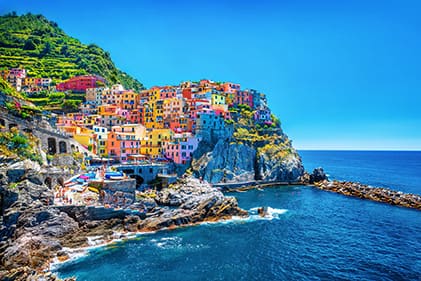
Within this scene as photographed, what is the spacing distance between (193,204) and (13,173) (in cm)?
3142

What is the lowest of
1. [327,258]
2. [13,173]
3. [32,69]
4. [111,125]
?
[327,258]

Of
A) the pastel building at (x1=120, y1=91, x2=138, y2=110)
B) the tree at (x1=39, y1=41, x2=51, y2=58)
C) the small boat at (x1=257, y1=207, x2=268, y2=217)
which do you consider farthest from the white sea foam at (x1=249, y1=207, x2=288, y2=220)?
the tree at (x1=39, y1=41, x2=51, y2=58)

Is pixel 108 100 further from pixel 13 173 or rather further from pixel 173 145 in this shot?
pixel 13 173

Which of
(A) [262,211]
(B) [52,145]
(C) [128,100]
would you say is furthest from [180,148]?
(C) [128,100]

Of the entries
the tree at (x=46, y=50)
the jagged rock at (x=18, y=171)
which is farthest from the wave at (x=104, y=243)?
the tree at (x=46, y=50)

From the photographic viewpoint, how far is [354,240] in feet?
162

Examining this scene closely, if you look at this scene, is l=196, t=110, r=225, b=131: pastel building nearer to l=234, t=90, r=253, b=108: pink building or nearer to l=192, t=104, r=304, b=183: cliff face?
l=192, t=104, r=304, b=183: cliff face

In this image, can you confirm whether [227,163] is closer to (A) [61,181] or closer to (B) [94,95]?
(A) [61,181]

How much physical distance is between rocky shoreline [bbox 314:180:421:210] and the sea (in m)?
8.43

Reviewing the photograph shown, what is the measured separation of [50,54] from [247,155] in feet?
406

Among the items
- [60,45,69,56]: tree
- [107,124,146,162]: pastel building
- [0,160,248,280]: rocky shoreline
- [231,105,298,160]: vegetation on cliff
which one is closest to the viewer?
[0,160,248,280]: rocky shoreline

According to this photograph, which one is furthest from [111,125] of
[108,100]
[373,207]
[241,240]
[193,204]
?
[373,207]

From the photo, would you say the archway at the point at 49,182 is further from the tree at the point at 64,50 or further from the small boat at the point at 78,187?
the tree at the point at 64,50

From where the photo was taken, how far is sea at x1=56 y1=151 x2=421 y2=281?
121 ft
